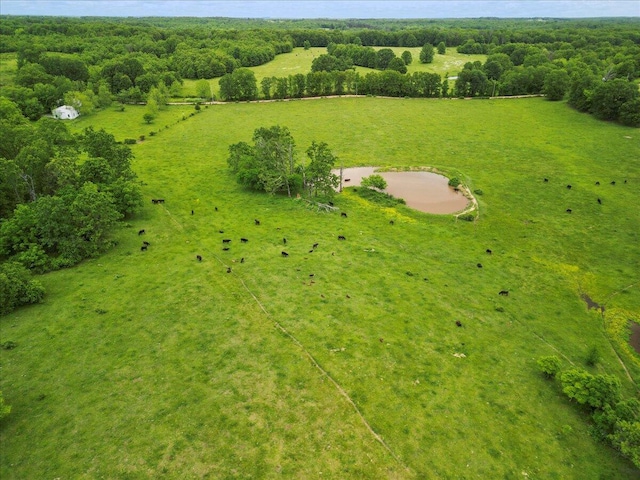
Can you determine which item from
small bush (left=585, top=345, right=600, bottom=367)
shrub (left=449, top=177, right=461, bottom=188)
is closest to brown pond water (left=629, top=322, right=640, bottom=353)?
small bush (left=585, top=345, right=600, bottom=367)

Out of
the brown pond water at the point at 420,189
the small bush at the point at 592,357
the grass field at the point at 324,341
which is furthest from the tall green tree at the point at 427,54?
the small bush at the point at 592,357

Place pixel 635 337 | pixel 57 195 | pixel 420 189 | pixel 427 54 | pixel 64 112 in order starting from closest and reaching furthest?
pixel 635 337
pixel 57 195
pixel 420 189
pixel 64 112
pixel 427 54

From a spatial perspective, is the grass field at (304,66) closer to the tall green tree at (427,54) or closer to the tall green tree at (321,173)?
the tall green tree at (427,54)

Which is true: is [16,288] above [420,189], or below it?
above

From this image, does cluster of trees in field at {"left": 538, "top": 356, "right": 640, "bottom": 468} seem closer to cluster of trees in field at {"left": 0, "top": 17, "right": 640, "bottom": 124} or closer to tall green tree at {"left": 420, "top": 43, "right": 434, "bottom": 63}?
cluster of trees in field at {"left": 0, "top": 17, "right": 640, "bottom": 124}

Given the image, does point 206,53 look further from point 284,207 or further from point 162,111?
point 284,207

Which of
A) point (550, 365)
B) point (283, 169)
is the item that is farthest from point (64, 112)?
point (550, 365)

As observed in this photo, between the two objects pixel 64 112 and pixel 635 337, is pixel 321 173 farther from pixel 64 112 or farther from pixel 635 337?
pixel 64 112
